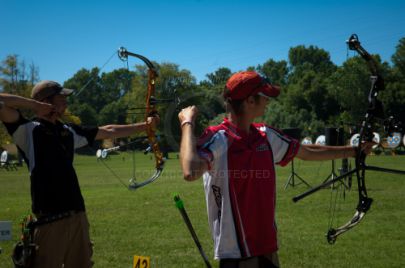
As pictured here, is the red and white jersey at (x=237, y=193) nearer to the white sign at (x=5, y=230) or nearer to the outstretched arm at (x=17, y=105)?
the outstretched arm at (x=17, y=105)

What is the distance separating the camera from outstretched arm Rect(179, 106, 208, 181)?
2230mm

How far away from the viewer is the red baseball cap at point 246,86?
99.3 inches

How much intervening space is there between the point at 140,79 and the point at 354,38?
4274 millimetres

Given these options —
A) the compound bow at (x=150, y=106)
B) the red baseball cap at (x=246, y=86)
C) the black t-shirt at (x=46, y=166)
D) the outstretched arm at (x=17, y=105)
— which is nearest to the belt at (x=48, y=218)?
the black t-shirt at (x=46, y=166)

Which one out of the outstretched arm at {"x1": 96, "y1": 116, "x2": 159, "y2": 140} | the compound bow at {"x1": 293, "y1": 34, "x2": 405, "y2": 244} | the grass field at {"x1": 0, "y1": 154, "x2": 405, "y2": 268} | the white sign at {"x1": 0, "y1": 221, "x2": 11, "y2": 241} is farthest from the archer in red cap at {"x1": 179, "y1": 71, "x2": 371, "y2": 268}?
the white sign at {"x1": 0, "y1": 221, "x2": 11, "y2": 241}

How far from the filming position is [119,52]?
425 cm

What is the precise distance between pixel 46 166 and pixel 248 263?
7.21 ft

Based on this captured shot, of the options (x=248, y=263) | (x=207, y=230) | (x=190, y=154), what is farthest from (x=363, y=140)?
(x=207, y=230)

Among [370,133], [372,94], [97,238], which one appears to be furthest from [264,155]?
[97,238]

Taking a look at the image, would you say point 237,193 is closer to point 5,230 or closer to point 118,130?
point 118,130

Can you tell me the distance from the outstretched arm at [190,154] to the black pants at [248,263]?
56 centimetres

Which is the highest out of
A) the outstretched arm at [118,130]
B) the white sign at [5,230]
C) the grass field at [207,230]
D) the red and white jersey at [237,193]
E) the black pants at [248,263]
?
the outstretched arm at [118,130]

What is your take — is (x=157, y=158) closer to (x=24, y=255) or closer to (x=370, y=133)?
(x=24, y=255)

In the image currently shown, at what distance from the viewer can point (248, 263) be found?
2.48m
